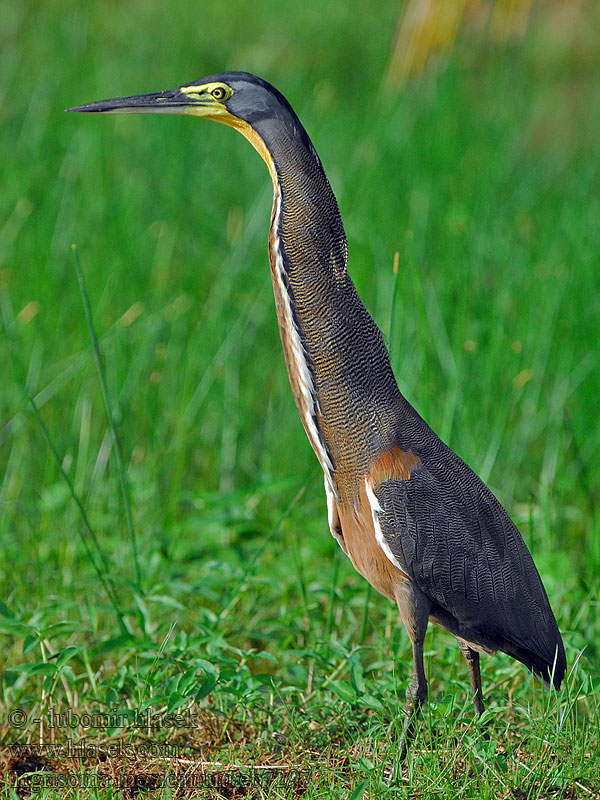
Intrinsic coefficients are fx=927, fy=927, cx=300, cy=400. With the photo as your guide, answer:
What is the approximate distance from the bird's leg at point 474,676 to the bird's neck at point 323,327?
0.47m

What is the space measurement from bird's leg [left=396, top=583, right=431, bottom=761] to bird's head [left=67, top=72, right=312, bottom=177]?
0.96 metres

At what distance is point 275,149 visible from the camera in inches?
75.3

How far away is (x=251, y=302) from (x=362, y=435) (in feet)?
6.71

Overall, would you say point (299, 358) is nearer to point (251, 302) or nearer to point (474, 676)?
point (474, 676)

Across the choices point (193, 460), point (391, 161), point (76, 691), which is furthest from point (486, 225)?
point (76, 691)

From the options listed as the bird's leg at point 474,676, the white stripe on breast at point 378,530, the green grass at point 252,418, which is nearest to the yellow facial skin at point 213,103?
the green grass at point 252,418

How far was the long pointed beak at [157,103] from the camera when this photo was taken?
1.89 m

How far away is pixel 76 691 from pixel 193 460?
137 cm

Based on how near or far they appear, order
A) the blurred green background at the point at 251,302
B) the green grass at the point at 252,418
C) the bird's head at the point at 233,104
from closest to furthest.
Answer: the bird's head at the point at 233,104
the green grass at the point at 252,418
the blurred green background at the point at 251,302

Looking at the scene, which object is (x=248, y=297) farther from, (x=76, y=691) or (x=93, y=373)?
(x=76, y=691)

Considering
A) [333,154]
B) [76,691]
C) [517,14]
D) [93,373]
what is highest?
[517,14]

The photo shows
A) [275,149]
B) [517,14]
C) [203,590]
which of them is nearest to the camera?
[275,149]

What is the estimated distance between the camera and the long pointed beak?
189cm

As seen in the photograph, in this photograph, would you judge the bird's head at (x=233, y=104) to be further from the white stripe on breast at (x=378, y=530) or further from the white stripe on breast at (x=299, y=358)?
the white stripe on breast at (x=378, y=530)
